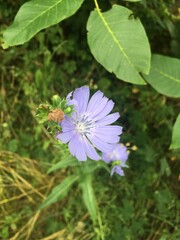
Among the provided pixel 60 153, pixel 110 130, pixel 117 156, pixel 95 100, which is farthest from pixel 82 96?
pixel 60 153

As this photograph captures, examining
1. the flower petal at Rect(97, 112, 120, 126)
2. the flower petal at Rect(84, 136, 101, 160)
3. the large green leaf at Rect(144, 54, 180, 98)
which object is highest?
the flower petal at Rect(97, 112, 120, 126)

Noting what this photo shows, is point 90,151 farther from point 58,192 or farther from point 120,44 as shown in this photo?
point 58,192

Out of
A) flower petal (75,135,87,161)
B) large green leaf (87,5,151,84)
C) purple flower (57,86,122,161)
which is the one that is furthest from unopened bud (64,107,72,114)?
large green leaf (87,5,151,84)

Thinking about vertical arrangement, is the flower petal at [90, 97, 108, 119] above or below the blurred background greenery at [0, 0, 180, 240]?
above

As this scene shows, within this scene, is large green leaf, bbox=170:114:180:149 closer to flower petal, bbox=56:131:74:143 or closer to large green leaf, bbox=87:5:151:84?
large green leaf, bbox=87:5:151:84

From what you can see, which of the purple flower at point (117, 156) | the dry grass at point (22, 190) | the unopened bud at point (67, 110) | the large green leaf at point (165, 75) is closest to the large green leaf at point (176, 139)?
the large green leaf at point (165, 75)

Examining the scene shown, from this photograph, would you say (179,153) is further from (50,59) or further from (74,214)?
(50,59)

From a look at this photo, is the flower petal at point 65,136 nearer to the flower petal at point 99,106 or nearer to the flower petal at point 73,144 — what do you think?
the flower petal at point 73,144
